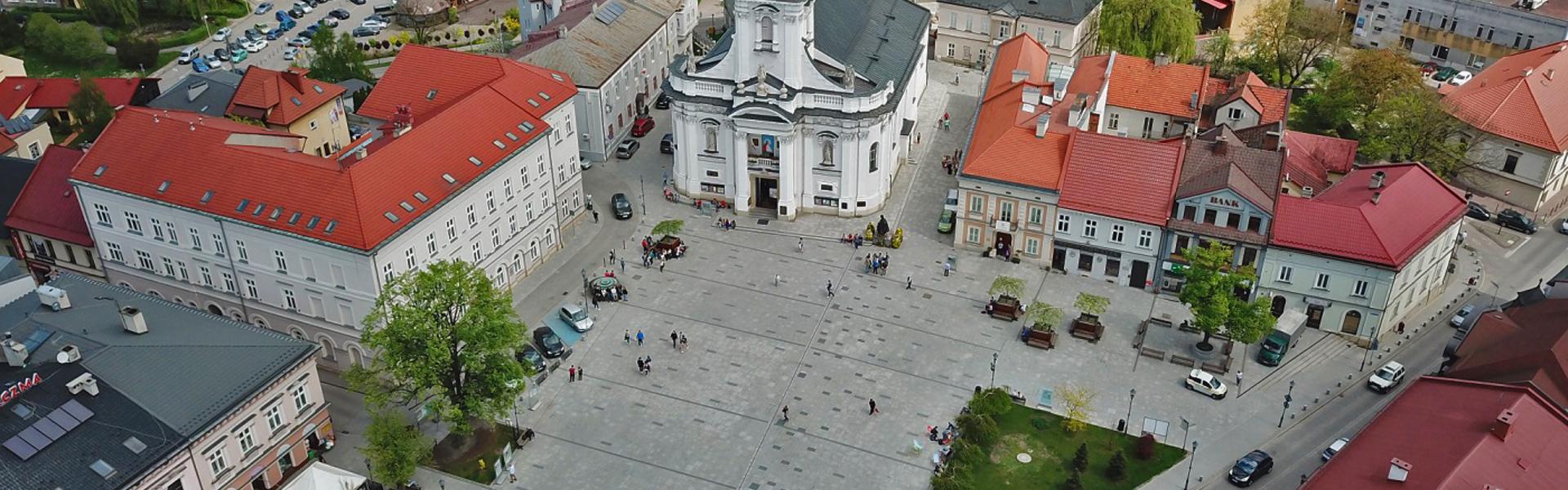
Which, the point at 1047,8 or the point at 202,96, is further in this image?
the point at 1047,8

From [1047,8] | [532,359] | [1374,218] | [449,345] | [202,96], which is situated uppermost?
[1047,8]

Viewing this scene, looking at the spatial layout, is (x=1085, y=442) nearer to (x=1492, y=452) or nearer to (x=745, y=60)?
(x=1492, y=452)

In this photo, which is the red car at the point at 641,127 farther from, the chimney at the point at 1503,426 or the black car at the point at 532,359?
the chimney at the point at 1503,426

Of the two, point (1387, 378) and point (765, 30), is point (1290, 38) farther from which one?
point (765, 30)

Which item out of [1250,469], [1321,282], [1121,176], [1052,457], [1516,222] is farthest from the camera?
[1516,222]

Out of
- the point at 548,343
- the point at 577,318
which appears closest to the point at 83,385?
the point at 548,343

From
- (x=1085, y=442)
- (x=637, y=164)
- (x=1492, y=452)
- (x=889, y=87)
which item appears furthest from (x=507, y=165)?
(x=1492, y=452)
